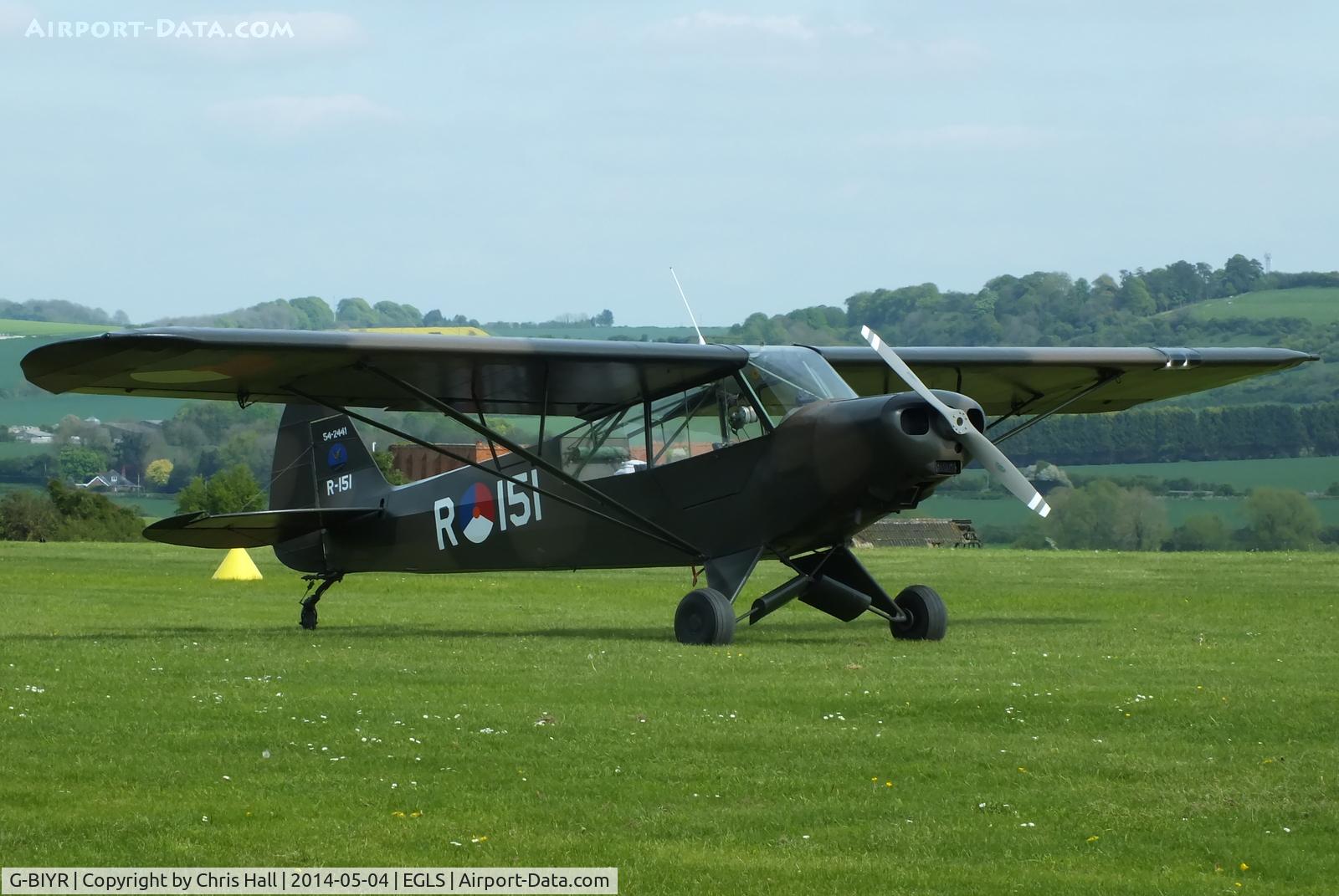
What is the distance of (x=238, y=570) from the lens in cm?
3095

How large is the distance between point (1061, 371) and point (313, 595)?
911 centimetres

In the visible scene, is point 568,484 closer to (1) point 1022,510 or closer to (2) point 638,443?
(2) point 638,443

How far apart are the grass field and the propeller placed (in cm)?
137

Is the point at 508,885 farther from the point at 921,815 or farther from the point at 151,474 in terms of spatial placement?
the point at 151,474

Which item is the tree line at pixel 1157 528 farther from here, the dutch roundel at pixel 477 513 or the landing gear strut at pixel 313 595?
the dutch roundel at pixel 477 513

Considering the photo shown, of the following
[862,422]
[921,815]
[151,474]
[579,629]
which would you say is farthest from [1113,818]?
[151,474]

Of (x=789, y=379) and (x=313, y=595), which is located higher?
(x=789, y=379)

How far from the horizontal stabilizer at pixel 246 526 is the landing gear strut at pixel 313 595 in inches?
22.8

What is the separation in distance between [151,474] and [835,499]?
277 ft

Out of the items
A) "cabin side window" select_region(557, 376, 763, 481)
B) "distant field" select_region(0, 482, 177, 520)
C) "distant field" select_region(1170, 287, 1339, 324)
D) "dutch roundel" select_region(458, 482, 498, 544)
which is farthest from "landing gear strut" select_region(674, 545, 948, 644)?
"distant field" select_region(1170, 287, 1339, 324)

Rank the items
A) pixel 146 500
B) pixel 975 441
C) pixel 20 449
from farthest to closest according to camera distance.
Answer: pixel 20 449
pixel 146 500
pixel 975 441

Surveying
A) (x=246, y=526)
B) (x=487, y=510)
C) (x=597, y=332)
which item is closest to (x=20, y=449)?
(x=597, y=332)

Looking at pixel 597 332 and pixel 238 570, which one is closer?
pixel 238 570

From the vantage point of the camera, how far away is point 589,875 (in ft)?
20.6
